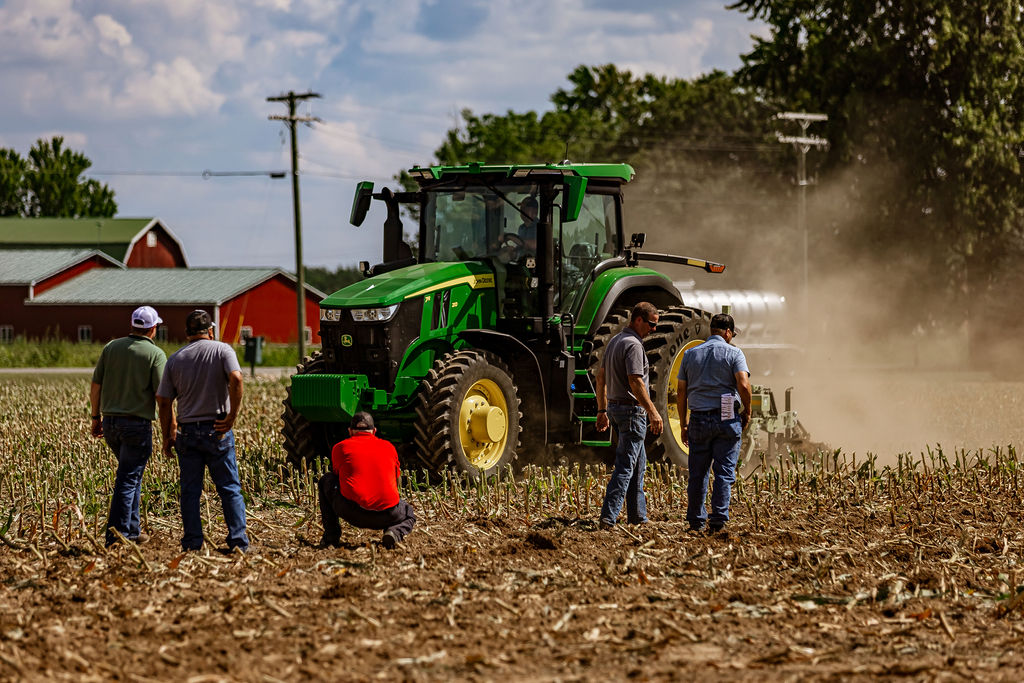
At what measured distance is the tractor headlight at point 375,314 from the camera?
1155 centimetres

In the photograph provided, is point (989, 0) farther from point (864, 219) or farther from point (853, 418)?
point (853, 418)

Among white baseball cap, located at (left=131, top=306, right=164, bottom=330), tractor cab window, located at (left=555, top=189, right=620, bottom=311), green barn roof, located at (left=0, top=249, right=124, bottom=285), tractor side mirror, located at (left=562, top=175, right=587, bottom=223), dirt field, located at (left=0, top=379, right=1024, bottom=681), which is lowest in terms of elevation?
dirt field, located at (left=0, top=379, right=1024, bottom=681)

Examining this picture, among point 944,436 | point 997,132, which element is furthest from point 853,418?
point 997,132

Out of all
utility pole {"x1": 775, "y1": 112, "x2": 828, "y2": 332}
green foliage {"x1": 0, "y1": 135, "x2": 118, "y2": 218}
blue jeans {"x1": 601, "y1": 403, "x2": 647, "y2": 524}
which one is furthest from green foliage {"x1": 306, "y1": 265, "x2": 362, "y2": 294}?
blue jeans {"x1": 601, "y1": 403, "x2": 647, "y2": 524}

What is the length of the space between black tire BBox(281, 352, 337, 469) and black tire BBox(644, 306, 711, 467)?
3256 mm

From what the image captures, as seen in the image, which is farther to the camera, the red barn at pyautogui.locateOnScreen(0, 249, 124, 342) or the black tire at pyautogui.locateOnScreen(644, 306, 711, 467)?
the red barn at pyautogui.locateOnScreen(0, 249, 124, 342)

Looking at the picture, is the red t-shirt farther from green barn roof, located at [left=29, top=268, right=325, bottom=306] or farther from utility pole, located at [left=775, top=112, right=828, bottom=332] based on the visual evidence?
green barn roof, located at [left=29, top=268, right=325, bottom=306]

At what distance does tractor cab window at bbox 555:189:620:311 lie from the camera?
12711 mm

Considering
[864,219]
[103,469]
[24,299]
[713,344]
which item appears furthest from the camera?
[24,299]

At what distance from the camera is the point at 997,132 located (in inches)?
1443

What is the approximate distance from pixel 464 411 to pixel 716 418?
2.56 meters

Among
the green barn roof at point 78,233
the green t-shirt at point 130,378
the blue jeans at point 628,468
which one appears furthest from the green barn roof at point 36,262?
the blue jeans at point 628,468

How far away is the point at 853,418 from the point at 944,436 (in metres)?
2.35

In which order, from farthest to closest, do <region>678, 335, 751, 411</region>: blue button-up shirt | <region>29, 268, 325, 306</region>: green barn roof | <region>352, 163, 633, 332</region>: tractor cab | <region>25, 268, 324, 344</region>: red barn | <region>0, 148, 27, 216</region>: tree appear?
<region>0, 148, 27, 216</region>: tree → <region>29, 268, 325, 306</region>: green barn roof → <region>25, 268, 324, 344</region>: red barn → <region>352, 163, 633, 332</region>: tractor cab → <region>678, 335, 751, 411</region>: blue button-up shirt
